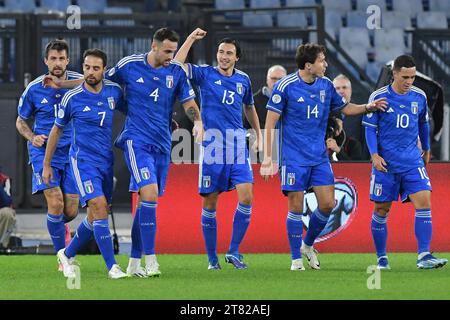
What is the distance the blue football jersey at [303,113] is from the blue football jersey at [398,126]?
43 centimetres

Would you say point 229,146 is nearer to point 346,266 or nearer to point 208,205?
point 208,205

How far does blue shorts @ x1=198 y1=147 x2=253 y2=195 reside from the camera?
39.7 feet

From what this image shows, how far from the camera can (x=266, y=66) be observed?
55.0ft

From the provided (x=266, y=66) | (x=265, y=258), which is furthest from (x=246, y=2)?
(x=265, y=258)

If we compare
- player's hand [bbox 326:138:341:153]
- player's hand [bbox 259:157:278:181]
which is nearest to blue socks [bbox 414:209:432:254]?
player's hand [bbox 259:157:278:181]

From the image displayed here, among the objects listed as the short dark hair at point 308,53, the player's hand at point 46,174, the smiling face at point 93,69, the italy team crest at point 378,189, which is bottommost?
the italy team crest at point 378,189

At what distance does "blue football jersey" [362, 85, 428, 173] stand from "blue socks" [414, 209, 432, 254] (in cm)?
44

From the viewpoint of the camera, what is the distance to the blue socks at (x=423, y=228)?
11805 mm

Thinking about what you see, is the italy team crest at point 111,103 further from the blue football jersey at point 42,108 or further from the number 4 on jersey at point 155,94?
the blue football jersey at point 42,108

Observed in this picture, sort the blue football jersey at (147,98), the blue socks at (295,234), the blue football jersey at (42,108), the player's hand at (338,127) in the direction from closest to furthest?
the blue football jersey at (147,98) < the blue socks at (295,234) < the blue football jersey at (42,108) < the player's hand at (338,127)

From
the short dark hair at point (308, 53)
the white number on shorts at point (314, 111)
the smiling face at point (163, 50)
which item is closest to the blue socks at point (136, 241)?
the smiling face at point (163, 50)

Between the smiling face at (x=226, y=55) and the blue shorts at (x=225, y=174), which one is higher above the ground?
the smiling face at (x=226, y=55)

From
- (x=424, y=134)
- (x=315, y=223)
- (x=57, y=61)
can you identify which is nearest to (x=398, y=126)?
(x=424, y=134)

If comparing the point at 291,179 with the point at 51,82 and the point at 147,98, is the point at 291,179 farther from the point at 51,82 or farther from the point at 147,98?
→ the point at 51,82
